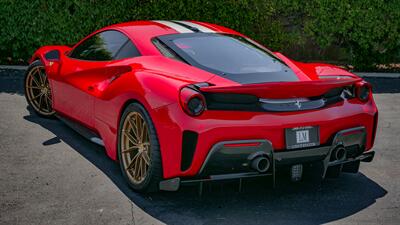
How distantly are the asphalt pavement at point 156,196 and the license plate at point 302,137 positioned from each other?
52 cm

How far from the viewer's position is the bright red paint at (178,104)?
4.63 m

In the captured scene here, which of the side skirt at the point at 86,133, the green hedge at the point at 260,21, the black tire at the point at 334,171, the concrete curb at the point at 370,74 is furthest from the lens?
the concrete curb at the point at 370,74

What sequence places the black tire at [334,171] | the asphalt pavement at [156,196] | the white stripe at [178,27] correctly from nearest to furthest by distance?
the asphalt pavement at [156,196]
the black tire at [334,171]
the white stripe at [178,27]

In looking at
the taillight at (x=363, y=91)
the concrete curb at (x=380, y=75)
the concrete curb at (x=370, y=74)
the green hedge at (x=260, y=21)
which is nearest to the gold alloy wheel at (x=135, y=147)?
the taillight at (x=363, y=91)

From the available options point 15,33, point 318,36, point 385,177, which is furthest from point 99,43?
point 318,36

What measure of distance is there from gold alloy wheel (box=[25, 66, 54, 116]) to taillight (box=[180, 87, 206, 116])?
11.5 ft

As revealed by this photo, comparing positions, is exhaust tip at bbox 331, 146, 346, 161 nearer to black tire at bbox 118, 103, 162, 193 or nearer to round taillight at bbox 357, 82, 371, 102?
round taillight at bbox 357, 82, 371, 102

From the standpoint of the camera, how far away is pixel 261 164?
4691 mm

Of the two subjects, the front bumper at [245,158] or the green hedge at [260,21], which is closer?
the front bumper at [245,158]

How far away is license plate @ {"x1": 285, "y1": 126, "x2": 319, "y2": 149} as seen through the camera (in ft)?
15.7

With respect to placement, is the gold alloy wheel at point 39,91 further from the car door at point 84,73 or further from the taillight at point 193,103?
the taillight at point 193,103

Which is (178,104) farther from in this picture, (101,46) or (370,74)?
(370,74)

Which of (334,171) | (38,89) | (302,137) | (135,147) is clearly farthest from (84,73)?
(334,171)

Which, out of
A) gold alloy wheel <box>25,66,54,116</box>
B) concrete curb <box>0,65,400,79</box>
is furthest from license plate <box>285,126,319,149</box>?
concrete curb <box>0,65,400,79</box>
